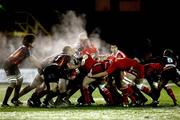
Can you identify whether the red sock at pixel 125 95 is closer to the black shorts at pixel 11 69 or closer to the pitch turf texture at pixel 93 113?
the pitch turf texture at pixel 93 113

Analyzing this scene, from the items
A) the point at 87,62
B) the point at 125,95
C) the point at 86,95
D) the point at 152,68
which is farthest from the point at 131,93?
the point at 87,62

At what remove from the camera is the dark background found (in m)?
35.1

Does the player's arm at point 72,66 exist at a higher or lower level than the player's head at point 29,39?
lower

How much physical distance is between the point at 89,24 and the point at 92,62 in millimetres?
17492

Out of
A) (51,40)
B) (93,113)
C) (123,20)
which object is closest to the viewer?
(93,113)

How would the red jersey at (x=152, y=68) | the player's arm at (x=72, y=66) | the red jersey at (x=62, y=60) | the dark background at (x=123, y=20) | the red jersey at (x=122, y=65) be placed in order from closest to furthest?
the red jersey at (x=122, y=65)
the red jersey at (x=62, y=60)
the player's arm at (x=72, y=66)
the red jersey at (x=152, y=68)
the dark background at (x=123, y=20)

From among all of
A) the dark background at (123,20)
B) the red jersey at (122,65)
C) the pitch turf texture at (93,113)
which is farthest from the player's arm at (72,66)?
the dark background at (123,20)

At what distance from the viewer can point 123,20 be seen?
36656mm

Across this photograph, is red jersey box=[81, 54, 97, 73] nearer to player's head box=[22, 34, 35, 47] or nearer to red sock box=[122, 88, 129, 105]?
red sock box=[122, 88, 129, 105]

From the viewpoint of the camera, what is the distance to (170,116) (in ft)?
51.3

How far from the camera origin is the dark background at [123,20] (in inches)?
1383

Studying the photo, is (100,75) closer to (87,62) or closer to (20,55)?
(87,62)

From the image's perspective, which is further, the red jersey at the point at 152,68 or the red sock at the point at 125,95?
the red jersey at the point at 152,68

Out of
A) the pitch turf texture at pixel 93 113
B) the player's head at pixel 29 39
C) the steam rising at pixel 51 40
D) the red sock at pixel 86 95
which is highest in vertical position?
the player's head at pixel 29 39
